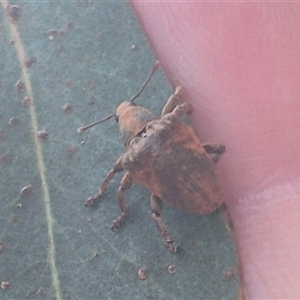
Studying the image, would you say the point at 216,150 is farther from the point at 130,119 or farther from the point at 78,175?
the point at 78,175

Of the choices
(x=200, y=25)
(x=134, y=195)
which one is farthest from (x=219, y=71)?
(x=134, y=195)

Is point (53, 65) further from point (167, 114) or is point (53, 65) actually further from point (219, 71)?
point (219, 71)

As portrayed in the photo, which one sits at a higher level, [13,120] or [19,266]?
[13,120]

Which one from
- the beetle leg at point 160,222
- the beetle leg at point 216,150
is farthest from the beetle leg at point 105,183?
the beetle leg at point 216,150

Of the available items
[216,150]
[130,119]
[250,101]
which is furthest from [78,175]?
[250,101]

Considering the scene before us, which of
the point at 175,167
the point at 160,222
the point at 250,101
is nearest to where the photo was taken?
the point at 175,167

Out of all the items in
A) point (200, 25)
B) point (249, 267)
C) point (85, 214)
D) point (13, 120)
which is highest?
point (200, 25)

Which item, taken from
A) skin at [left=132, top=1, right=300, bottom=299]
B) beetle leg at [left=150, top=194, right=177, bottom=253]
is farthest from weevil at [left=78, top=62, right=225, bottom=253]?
skin at [left=132, top=1, right=300, bottom=299]

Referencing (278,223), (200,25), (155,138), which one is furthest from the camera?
(200,25)
